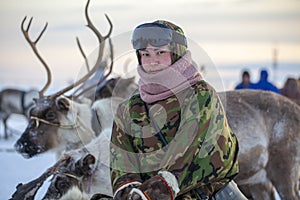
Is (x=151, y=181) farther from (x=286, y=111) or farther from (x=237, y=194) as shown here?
(x=286, y=111)

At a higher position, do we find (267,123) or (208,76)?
(208,76)

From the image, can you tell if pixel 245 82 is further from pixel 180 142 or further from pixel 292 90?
pixel 180 142

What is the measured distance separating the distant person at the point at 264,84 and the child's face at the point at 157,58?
17.5 feet

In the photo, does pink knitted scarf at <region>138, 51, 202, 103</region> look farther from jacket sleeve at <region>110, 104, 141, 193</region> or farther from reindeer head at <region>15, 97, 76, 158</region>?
reindeer head at <region>15, 97, 76, 158</region>

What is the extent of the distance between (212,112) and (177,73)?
0.24m

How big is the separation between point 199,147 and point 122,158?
367mm

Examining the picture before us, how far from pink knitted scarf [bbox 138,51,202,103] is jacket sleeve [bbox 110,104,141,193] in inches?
7.2

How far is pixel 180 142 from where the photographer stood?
2.32 meters

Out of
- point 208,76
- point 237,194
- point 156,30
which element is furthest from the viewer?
point 208,76

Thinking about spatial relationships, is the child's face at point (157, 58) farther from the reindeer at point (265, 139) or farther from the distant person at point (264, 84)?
the distant person at point (264, 84)

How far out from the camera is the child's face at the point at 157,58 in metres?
2.39

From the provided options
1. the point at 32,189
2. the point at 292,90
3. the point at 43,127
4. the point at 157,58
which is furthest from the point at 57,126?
the point at 292,90

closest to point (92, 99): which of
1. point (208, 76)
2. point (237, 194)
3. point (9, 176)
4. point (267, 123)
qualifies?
point (9, 176)

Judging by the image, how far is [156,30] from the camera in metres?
2.39
